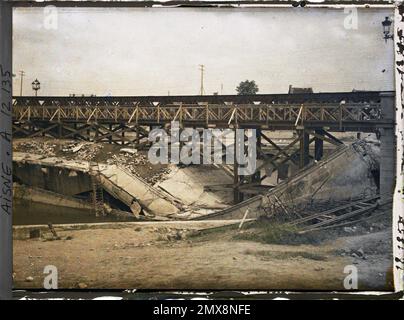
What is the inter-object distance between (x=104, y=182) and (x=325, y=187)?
8.02ft

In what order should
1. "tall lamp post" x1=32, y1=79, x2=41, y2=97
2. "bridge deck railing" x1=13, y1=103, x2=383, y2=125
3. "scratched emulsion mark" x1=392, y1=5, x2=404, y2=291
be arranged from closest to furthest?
1. "scratched emulsion mark" x1=392, y1=5, x2=404, y2=291
2. "tall lamp post" x1=32, y1=79, x2=41, y2=97
3. "bridge deck railing" x1=13, y1=103, x2=383, y2=125

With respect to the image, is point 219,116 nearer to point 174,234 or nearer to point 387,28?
point 174,234

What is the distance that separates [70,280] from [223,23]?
3.18 metres

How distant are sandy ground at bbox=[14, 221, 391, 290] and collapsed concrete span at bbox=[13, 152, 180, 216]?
0.36m

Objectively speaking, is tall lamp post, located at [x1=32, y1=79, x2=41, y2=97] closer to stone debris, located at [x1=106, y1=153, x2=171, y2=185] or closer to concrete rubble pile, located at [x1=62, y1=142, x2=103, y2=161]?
concrete rubble pile, located at [x1=62, y1=142, x2=103, y2=161]

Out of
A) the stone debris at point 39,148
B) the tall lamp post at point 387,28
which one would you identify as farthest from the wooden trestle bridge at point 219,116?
the tall lamp post at point 387,28

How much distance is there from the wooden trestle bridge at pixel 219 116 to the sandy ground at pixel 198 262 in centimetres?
70

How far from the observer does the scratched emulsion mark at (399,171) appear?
4.44 metres

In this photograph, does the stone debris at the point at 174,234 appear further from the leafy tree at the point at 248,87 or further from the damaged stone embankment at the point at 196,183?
the leafy tree at the point at 248,87

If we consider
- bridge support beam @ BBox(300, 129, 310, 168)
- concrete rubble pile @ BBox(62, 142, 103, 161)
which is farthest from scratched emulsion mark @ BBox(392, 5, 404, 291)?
concrete rubble pile @ BBox(62, 142, 103, 161)

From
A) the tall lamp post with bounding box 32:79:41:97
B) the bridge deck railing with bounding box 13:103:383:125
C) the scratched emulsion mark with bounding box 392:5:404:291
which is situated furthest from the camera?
the bridge deck railing with bounding box 13:103:383:125

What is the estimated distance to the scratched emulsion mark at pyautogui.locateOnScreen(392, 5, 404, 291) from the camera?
4441 millimetres
